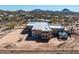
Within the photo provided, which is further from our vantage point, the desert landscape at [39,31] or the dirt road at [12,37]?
the dirt road at [12,37]

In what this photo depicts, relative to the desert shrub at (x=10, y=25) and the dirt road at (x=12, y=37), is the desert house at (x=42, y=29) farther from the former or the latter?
the desert shrub at (x=10, y=25)

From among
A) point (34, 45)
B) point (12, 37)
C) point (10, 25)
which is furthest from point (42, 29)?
point (10, 25)

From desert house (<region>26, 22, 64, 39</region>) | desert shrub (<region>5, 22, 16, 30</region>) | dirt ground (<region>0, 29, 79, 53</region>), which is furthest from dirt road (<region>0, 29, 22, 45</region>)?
desert house (<region>26, 22, 64, 39</region>)

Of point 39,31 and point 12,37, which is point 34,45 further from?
point 12,37

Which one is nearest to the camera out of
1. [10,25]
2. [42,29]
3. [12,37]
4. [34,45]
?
[34,45]

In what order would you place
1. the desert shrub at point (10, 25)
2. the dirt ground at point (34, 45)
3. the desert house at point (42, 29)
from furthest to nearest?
the desert shrub at point (10, 25), the desert house at point (42, 29), the dirt ground at point (34, 45)

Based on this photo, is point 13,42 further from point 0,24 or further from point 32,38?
point 0,24

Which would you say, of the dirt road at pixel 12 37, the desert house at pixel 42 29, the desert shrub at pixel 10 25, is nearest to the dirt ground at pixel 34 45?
the dirt road at pixel 12 37

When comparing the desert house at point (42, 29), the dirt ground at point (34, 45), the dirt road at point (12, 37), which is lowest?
the dirt ground at point (34, 45)

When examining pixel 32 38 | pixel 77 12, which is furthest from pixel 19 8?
pixel 77 12
